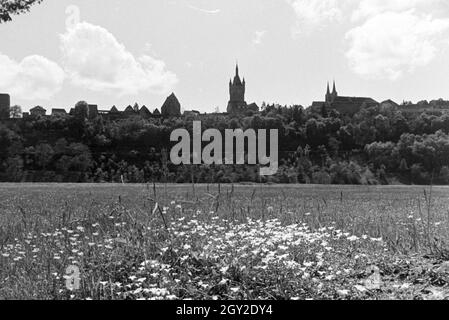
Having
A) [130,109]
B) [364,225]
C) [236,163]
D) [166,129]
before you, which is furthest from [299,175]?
[364,225]

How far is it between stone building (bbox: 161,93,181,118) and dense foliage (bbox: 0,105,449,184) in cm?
1021

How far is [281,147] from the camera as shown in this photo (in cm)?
13000

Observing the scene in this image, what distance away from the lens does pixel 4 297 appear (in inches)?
227

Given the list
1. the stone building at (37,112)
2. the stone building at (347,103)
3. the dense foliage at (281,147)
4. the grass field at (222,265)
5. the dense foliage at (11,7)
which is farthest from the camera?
the stone building at (347,103)

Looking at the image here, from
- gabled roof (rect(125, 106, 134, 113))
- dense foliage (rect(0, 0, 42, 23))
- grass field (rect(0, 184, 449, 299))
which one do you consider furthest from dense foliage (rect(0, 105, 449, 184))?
grass field (rect(0, 184, 449, 299))

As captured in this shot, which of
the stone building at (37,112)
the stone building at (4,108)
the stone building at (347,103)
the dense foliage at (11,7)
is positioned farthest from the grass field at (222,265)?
the stone building at (347,103)

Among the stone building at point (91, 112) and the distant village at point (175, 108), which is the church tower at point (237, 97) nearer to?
the distant village at point (175, 108)

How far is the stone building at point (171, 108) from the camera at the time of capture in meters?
140

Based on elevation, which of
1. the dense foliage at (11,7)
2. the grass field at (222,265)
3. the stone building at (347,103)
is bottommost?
the grass field at (222,265)

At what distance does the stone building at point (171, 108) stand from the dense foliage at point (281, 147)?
1021 centimetres

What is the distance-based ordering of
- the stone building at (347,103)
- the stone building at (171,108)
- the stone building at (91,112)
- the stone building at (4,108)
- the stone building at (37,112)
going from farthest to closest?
the stone building at (347,103) → the stone building at (37,112) → the stone building at (171,108) → the stone building at (4,108) → the stone building at (91,112)
